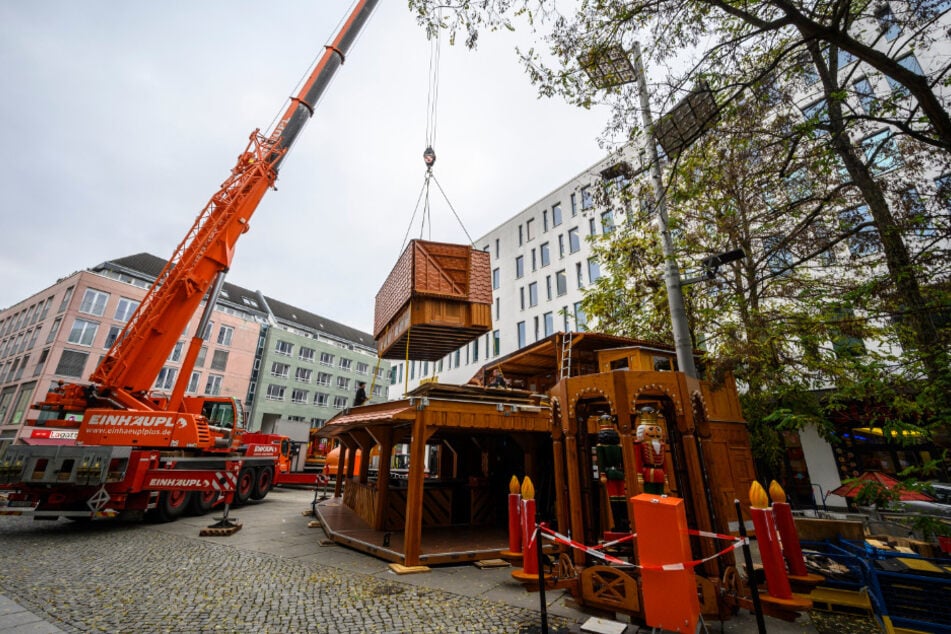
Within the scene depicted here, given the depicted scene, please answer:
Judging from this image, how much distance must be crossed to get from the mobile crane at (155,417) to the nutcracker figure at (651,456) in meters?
11.5

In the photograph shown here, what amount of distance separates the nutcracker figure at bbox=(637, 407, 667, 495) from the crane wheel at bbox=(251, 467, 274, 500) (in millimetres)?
16540

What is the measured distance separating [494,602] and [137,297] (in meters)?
48.3

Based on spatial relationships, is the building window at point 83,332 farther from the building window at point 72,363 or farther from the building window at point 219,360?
the building window at point 219,360

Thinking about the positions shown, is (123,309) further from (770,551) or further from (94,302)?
(770,551)

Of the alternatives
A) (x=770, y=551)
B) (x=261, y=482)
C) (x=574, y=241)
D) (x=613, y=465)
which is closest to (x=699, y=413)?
(x=613, y=465)


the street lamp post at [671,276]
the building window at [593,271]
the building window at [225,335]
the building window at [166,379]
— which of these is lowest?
the street lamp post at [671,276]

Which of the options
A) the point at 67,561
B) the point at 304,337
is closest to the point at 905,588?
the point at 67,561

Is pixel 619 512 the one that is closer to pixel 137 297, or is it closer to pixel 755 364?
pixel 755 364

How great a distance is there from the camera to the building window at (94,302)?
35.8 m

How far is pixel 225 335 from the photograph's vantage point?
149ft

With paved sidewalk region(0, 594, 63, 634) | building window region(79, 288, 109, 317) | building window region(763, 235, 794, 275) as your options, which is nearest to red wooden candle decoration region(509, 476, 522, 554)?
paved sidewalk region(0, 594, 63, 634)

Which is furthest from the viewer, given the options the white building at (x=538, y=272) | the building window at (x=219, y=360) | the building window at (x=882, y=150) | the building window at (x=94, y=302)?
the building window at (x=219, y=360)

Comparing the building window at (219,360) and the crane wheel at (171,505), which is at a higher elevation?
the building window at (219,360)

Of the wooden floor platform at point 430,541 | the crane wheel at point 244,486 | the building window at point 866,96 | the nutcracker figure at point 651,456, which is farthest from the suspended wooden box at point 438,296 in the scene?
the crane wheel at point 244,486
